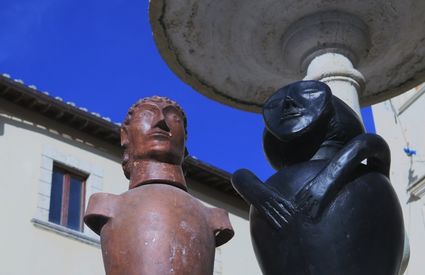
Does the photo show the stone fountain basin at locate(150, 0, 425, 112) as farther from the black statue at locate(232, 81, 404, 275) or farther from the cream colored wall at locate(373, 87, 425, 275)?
the cream colored wall at locate(373, 87, 425, 275)

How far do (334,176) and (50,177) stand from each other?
15.1 metres

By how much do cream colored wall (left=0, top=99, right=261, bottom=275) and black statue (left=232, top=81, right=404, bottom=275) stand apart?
1355 cm

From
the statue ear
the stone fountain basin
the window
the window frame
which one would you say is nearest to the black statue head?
the statue ear

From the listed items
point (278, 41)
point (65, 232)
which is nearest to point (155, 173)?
point (278, 41)

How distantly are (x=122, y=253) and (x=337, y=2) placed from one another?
329cm

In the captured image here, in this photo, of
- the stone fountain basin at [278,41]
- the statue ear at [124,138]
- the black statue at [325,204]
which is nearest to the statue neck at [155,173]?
the statue ear at [124,138]

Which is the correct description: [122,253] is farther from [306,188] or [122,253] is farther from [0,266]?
[0,266]

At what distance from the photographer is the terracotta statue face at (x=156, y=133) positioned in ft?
10.5

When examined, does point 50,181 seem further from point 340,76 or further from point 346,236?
point 346,236

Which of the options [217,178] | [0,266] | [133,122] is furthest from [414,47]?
[217,178]

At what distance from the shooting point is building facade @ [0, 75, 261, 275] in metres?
16.2

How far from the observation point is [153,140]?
3205mm

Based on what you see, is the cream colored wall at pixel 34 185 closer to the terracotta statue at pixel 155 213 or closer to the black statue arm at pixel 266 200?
the terracotta statue at pixel 155 213

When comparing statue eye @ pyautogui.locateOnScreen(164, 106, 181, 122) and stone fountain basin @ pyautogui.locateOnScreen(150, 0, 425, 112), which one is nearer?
statue eye @ pyautogui.locateOnScreen(164, 106, 181, 122)
